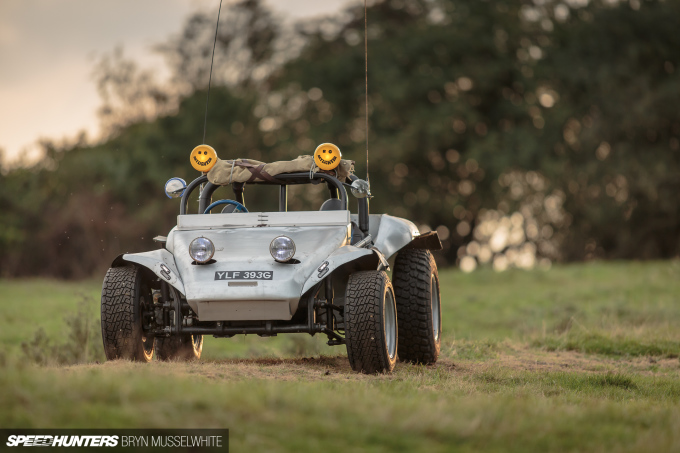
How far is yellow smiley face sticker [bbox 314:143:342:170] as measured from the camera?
9.27 metres

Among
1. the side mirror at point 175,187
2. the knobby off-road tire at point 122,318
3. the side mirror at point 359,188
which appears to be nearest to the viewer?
the knobby off-road tire at point 122,318

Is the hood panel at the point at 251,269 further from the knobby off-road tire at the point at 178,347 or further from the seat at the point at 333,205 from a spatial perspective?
the knobby off-road tire at the point at 178,347

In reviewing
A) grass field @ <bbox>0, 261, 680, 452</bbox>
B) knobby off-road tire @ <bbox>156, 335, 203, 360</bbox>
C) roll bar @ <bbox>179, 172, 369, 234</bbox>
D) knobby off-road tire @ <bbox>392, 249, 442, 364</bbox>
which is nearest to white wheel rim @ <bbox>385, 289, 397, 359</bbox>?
grass field @ <bbox>0, 261, 680, 452</bbox>

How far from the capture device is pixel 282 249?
8.15 meters

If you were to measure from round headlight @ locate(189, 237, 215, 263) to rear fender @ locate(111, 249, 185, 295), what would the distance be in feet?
0.78

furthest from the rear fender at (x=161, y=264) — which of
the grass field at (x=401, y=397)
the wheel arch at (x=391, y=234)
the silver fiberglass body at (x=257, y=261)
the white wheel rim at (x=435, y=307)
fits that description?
the white wheel rim at (x=435, y=307)

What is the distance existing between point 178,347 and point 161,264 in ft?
6.90

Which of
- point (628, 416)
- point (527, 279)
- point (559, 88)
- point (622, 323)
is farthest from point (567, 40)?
point (628, 416)

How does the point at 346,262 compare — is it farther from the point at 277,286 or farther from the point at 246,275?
the point at 246,275

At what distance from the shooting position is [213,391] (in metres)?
5.39

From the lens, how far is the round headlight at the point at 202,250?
8.22 meters

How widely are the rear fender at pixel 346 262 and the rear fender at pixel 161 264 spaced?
1112mm

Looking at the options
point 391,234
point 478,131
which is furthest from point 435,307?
point 478,131

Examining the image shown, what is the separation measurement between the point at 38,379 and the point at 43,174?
117ft
